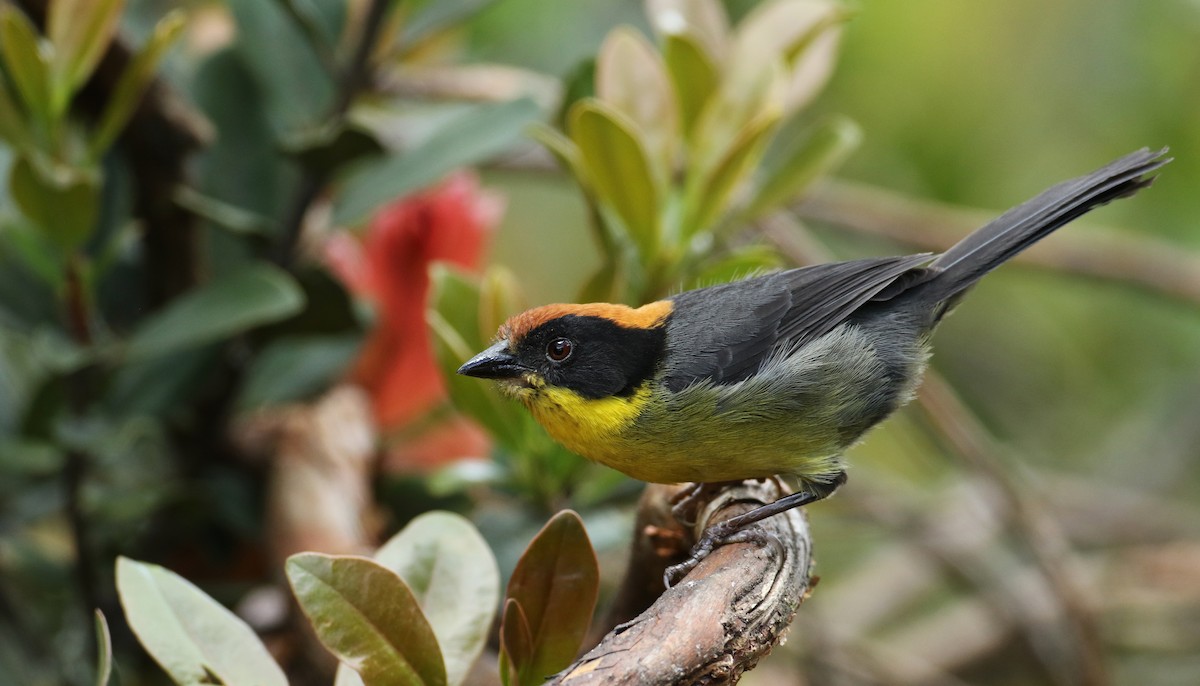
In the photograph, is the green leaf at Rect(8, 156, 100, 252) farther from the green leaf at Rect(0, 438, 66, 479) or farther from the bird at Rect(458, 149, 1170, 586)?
the bird at Rect(458, 149, 1170, 586)

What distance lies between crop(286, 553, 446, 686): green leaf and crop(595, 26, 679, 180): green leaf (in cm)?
125

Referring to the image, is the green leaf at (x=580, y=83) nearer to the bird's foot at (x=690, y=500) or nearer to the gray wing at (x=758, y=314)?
the gray wing at (x=758, y=314)

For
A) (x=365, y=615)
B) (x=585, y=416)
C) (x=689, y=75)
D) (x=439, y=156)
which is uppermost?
(x=689, y=75)

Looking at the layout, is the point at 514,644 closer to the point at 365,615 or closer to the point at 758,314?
the point at 365,615

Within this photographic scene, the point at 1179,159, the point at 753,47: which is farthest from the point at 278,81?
the point at 1179,159

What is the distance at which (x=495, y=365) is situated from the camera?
7.61ft

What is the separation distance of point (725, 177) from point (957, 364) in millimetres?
3375

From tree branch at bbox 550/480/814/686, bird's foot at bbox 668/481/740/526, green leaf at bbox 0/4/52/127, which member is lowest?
tree branch at bbox 550/480/814/686

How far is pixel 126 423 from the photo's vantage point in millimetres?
2494

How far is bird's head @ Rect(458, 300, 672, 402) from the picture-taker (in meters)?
2.34

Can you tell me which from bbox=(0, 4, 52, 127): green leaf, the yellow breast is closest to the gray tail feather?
the yellow breast

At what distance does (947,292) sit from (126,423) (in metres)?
1.85

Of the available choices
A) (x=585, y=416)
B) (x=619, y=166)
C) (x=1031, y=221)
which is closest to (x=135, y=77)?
(x=619, y=166)

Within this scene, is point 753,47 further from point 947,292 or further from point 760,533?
point 760,533
